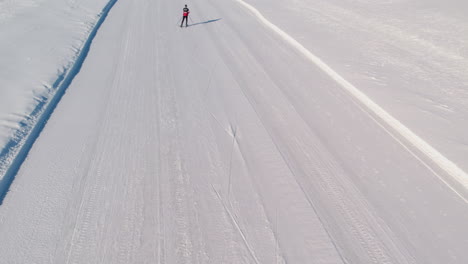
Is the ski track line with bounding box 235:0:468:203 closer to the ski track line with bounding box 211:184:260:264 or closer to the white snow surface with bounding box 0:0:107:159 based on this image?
the ski track line with bounding box 211:184:260:264

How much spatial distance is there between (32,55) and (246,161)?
7.74 m

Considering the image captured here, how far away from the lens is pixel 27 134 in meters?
5.73

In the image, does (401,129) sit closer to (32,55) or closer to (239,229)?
(239,229)

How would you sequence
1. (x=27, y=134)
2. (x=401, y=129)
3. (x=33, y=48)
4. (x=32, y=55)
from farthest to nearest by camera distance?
1. (x=33, y=48)
2. (x=32, y=55)
3. (x=401, y=129)
4. (x=27, y=134)

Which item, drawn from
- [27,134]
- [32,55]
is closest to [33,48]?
[32,55]

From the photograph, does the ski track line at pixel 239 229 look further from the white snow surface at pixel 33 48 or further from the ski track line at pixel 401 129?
the white snow surface at pixel 33 48

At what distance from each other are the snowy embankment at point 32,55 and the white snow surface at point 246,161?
0.19 m

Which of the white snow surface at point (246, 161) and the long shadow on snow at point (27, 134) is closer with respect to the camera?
the white snow surface at point (246, 161)

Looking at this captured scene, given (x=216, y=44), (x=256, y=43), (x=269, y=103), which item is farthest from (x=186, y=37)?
(x=269, y=103)

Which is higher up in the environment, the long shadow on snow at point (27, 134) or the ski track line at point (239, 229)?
the long shadow on snow at point (27, 134)

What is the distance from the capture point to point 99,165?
5.09 metres

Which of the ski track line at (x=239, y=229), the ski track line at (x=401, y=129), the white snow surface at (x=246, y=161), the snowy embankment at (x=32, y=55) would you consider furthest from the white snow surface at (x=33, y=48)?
the ski track line at (x=401, y=129)

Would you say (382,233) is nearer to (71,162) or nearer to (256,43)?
(71,162)

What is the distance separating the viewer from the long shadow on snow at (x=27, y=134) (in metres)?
4.84
